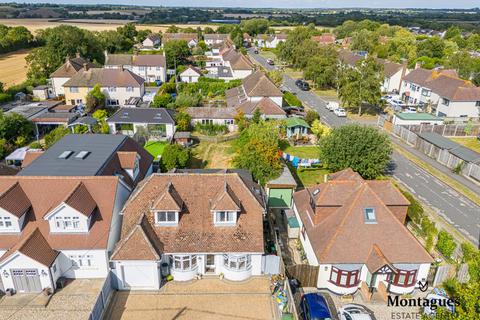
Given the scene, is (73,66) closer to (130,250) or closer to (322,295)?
(130,250)

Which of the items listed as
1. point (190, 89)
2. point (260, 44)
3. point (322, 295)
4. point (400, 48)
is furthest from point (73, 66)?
point (260, 44)

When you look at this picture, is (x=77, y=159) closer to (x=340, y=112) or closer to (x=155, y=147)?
(x=155, y=147)

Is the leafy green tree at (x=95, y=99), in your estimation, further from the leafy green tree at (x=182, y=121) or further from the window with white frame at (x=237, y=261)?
the window with white frame at (x=237, y=261)

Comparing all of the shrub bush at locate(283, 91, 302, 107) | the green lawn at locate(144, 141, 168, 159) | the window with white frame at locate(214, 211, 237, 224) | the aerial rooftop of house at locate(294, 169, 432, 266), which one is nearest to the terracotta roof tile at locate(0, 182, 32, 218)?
the window with white frame at locate(214, 211, 237, 224)

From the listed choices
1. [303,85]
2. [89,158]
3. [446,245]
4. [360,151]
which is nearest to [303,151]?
[360,151]

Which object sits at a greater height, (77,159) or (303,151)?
(77,159)

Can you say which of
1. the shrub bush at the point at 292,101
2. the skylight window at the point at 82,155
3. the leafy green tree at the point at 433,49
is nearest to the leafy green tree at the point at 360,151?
the skylight window at the point at 82,155

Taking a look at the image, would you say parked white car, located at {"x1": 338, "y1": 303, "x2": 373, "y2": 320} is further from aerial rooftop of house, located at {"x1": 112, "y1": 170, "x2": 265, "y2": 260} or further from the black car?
the black car
